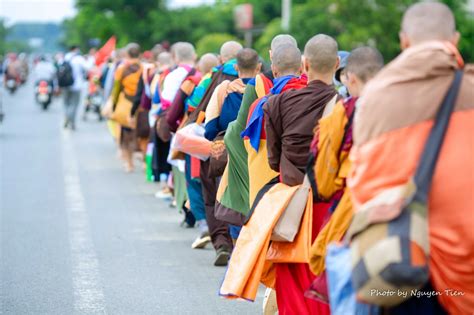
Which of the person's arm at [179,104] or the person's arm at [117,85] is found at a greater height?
the person's arm at [179,104]

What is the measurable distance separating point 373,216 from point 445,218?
1.01 ft

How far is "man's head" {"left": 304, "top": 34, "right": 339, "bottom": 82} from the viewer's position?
21.1 ft

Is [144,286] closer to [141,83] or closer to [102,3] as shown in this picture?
[141,83]

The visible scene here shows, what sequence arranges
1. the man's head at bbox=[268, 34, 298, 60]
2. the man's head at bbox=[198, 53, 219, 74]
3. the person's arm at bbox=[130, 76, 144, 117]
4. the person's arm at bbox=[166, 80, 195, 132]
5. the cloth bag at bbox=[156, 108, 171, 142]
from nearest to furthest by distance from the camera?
1. the man's head at bbox=[268, 34, 298, 60]
2. the person's arm at bbox=[166, 80, 195, 132]
3. the man's head at bbox=[198, 53, 219, 74]
4. the cloth bag at bbox=[156, 108, 171, 142]
5. the person's arm at bbox=[130, 76, 144, 117]

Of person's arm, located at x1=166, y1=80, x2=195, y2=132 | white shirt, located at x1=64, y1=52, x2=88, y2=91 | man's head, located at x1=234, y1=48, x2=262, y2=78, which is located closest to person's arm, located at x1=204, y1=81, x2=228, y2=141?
man's head, located at x1=234, y1=48, x2=262, y2=78

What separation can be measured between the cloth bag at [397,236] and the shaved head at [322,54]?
1938mm

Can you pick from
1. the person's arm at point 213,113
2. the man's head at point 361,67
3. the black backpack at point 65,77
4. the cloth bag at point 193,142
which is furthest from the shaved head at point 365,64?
the black backpack at point 65,77

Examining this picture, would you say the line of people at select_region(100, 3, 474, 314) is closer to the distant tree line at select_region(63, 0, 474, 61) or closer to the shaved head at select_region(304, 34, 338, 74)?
the shaved head at select_region(304, 34, 338, 74)

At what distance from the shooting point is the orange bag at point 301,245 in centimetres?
633

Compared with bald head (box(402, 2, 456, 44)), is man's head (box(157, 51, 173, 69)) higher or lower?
lower

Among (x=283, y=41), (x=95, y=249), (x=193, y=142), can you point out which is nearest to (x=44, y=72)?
(x=95, y=249)

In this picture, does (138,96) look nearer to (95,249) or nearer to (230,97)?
(95,249)

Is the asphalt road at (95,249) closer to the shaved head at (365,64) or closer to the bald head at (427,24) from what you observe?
the shaved head at (365,64)

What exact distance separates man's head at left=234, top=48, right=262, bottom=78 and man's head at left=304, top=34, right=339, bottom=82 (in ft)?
6.83
